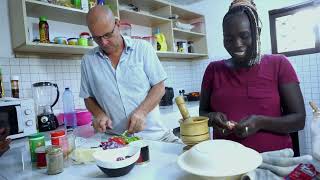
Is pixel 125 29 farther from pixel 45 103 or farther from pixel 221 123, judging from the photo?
pixel 221 123

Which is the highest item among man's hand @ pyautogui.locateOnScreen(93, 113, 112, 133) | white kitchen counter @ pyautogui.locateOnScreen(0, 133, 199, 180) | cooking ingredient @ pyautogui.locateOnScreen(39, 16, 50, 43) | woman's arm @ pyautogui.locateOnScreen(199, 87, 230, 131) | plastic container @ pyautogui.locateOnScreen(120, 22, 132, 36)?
plastic container @ pyautogui.locateOnScreen(120, 22, 132, 36)

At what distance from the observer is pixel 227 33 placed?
984mm

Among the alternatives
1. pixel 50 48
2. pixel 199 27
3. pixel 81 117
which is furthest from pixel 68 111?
pixel 199 27

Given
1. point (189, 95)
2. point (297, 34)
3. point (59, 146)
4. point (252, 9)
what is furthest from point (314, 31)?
point (59, 146)

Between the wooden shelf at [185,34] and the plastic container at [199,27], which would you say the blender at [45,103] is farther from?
the plastic container at [199,27]

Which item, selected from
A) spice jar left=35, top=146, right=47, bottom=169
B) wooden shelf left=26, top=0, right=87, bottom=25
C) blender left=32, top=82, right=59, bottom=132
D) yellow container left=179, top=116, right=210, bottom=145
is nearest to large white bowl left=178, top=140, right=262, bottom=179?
yellow container left=179, top=116, right=210, bottom=145

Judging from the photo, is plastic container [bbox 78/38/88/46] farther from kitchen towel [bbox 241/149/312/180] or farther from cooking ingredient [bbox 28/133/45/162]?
kitchen towel [bbox 241/149/312/180]

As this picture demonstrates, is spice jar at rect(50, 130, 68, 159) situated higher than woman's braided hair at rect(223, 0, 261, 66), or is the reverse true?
woman's braided hair at rect(223, 0, 261, 66)

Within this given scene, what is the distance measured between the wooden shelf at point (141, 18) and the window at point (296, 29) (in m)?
1.19

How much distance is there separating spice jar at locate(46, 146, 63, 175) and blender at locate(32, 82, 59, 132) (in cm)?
101

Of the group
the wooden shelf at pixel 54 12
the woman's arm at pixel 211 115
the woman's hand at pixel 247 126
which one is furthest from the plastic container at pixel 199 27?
the woman's hand at pixel 247 126

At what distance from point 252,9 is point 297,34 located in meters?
2.02

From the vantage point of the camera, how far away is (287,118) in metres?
0.91

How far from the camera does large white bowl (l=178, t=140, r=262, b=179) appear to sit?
57 centimetres
